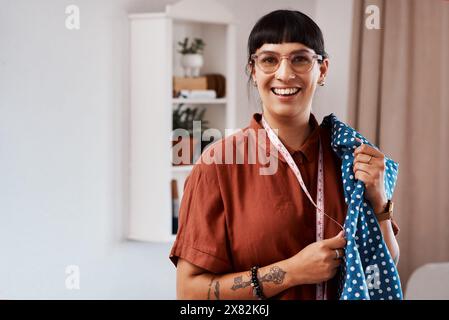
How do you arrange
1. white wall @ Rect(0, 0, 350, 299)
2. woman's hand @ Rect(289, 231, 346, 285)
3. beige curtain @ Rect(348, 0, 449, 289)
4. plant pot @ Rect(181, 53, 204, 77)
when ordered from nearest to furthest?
woman's hand @ Rect(289, 231, 346, 285), white wall @ Rect(0, 0, 350, 299), beige curtain @ Rect(348, 0, 449, 289), plant pot @ Rect(181, 53, 204, 77)

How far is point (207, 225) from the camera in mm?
882

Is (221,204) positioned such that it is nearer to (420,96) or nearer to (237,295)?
(237,295)

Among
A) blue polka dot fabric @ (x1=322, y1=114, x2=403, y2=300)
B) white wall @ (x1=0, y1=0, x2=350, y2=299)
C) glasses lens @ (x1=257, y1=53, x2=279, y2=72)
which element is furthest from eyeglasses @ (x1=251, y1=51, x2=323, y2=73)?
white wall @ (x1=0, y1=0, x2=350, y2=299)

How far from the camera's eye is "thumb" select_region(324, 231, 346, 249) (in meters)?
0.84

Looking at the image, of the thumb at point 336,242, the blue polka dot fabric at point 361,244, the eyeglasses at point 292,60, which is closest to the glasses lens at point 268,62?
the eyeglasses at point 292,60

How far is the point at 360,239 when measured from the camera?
0.88m

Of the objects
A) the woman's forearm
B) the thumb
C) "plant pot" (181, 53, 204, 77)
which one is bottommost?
the woman's forearm

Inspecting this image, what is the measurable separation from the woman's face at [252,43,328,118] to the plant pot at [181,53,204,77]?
1116mm

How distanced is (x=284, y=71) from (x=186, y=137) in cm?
116

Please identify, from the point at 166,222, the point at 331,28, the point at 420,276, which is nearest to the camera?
the point at 420,276

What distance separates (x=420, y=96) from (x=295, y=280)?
1201 mm

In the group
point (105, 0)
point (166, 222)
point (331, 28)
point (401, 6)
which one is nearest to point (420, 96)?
point (401, 6)

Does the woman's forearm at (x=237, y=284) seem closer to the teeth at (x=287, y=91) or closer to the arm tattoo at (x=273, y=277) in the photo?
the arm tattoo at (x=273, y=277)

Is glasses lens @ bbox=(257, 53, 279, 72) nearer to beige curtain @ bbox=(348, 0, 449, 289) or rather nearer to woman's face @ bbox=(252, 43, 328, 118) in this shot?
woman's face @ bbox=(252, 43, 328, 118)
